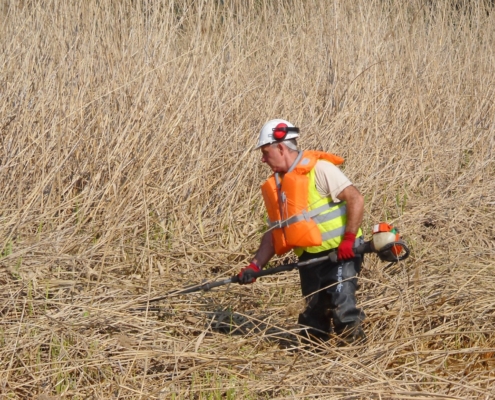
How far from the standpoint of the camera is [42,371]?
129 inches

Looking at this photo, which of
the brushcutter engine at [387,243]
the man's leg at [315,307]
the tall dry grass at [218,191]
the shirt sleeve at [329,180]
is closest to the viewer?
the tall dry grass at [218,191]

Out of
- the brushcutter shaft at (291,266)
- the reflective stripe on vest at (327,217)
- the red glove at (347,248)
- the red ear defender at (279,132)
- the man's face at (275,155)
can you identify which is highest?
the red ear defender at (279,132)

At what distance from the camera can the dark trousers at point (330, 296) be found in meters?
3.77

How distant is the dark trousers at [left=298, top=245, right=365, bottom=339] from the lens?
3771mm

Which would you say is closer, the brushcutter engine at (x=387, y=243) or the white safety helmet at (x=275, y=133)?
the brushcutter engine at (x=387, y=243)

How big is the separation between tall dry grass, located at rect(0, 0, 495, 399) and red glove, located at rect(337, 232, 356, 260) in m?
0.26

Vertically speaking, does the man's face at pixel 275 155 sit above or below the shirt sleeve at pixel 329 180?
above

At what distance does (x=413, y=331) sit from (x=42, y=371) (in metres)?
1.50

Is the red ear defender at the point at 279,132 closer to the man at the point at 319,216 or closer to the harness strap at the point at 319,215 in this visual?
the man at the point at 319,216

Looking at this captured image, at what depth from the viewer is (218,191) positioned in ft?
17.4

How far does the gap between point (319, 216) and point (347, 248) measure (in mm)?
216

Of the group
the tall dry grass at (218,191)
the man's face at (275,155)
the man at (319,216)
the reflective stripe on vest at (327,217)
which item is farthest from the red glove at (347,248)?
the man's face at (275,155)

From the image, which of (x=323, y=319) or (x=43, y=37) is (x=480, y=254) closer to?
(x=323, y=319)

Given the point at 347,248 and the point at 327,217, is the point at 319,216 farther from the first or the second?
the point at 347,248
